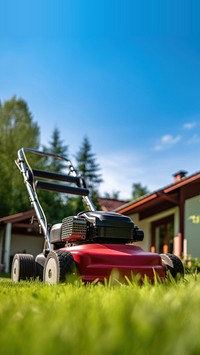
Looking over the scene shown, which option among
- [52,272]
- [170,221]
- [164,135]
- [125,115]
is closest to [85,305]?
[52,272]

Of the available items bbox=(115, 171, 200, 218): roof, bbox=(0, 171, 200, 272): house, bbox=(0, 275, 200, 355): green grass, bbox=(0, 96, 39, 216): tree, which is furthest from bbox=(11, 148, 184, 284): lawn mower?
bbox=(0, 96, 39, 216): tree

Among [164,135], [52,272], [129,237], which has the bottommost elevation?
[52,272]

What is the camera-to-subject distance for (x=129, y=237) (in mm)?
4676

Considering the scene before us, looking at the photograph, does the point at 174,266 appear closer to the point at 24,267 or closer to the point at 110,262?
the point at 110,262

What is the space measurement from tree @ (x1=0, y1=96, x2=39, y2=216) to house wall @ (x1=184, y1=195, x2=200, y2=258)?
21481mm

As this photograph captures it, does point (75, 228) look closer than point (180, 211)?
Yes

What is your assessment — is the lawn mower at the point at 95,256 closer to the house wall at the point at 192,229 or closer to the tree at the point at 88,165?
the house wall at the point at 192,229

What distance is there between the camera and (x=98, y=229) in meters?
4.45

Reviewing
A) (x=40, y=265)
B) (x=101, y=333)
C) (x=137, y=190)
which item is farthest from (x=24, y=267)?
(x=137, y=190)

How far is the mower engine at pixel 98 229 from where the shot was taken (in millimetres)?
4453

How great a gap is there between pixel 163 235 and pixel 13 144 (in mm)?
22479

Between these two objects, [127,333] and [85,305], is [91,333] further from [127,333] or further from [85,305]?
[85,305]

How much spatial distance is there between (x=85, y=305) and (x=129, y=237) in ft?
10.8

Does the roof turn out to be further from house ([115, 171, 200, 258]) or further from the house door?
the house door
